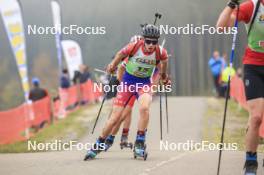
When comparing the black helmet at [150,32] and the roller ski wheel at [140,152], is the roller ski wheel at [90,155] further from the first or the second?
the black helmet at [150,32]

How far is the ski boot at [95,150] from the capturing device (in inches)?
424

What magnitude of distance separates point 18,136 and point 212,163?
916 cm

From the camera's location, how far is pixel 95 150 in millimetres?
10852

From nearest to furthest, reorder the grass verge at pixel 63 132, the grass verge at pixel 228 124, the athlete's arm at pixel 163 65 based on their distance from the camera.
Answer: the athlete's arm at pixel 163 65, the grass verge at pixel 228 124, the grass verge at pixel 63 132

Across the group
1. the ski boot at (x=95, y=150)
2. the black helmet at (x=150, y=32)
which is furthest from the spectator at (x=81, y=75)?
the black helmet at (x=150, y=32)

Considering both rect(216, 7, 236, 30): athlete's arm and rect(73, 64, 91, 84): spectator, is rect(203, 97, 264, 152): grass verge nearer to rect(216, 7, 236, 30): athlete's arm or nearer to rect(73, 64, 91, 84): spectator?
rect(216, 7, 236, 30): athlete's arm

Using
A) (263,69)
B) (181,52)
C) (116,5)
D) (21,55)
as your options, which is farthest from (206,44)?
(263,69)

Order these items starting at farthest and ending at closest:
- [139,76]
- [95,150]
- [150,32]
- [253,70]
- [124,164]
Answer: [139,76], [95,150], [150,32], [124,164], [253,70]

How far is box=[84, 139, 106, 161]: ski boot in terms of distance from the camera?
35.3 ft

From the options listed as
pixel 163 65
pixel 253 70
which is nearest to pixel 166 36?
pixel 163 65

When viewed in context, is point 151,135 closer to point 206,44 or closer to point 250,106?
point 250,106

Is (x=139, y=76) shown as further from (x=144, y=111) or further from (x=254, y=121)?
(x=254, y=121)

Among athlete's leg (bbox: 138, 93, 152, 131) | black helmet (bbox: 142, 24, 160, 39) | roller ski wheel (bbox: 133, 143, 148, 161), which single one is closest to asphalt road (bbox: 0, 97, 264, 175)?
roller ski wheel (bbox: 133, 143, 148, 161)

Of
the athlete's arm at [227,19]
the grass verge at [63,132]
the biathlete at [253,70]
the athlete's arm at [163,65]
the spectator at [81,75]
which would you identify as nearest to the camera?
the athlete's arm at [227,19]
